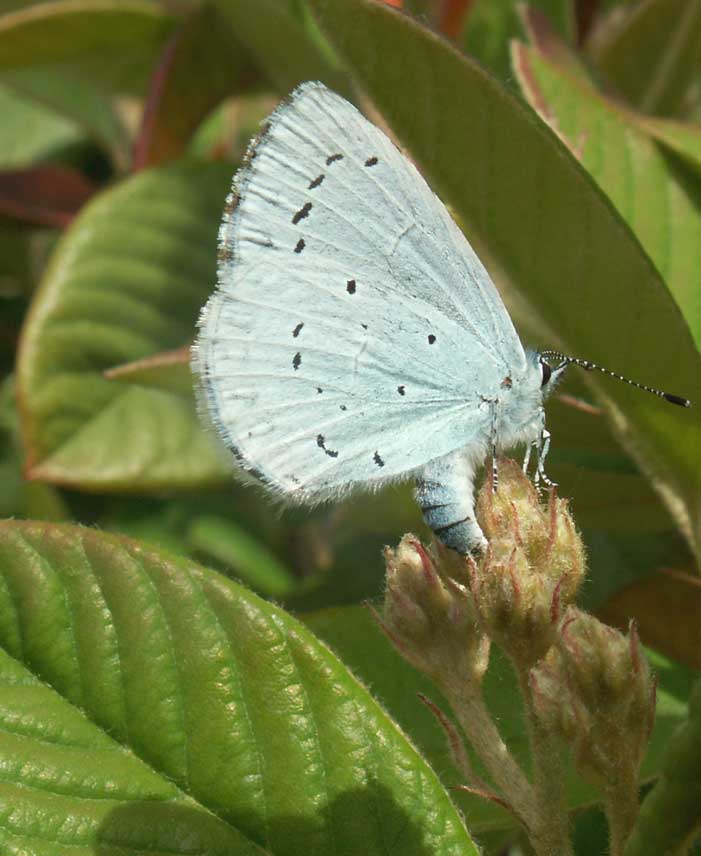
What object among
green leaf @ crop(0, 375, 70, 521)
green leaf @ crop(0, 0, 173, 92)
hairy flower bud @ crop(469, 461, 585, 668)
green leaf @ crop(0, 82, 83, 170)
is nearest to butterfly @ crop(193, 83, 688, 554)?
hairy flower bud @ crop(469, 461, 585, 668)

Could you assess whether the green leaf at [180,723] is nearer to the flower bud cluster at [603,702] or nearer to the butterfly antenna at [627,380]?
the flower bud cluster at [603,702]

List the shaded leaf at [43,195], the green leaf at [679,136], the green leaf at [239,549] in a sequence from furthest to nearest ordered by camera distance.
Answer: the green leaf at [239,549] < the shaded leaf at [43,195] < the green leaf at [679,136]

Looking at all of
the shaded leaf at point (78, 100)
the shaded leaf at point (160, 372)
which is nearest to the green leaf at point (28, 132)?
the shaded leaf at point (78, 100)

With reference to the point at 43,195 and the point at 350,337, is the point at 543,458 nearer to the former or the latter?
the point at 350,337

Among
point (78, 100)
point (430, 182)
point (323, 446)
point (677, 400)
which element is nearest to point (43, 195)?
point (78, 100)

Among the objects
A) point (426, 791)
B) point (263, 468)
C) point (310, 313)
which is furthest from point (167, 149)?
point (426, 791)

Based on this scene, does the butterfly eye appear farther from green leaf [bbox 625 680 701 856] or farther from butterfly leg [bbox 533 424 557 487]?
green leaf [bbox 625 680 701 856]

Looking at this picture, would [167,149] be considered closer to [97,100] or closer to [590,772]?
[97,100]
